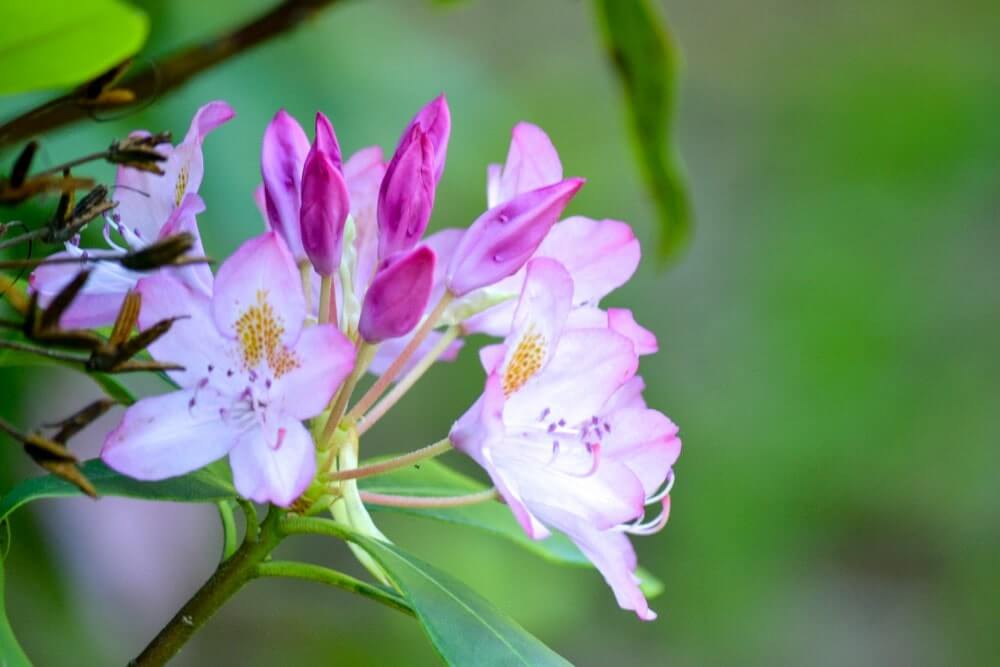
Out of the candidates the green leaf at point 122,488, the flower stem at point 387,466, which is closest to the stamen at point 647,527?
the flower stem at point 387,466

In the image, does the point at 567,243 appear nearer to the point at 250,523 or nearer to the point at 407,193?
the point at 407,193

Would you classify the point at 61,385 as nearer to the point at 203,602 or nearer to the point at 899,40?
the point at 203,602

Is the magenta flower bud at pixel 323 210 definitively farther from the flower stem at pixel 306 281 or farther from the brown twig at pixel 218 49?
the brown twig at pixel 218 49

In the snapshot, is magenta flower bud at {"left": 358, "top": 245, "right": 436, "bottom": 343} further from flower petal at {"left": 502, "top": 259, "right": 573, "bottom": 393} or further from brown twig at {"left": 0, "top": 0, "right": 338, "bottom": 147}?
brown twig at {"left": 0, "top": 0, "right": 338, "bottom": 147}

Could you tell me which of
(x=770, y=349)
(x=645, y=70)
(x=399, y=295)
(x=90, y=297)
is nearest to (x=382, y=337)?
(x=399, y=295)


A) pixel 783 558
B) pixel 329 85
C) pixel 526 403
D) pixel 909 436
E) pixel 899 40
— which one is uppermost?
pixel 526 403

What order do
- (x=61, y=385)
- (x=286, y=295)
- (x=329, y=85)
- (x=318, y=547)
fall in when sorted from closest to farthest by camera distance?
(x=286, y=295)
(x=61, y=385)
(x=329, y=85)
(x=318, y=547)

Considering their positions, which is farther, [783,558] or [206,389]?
[783,558]

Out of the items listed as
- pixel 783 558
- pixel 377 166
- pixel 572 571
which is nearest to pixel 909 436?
pixel 783 558
